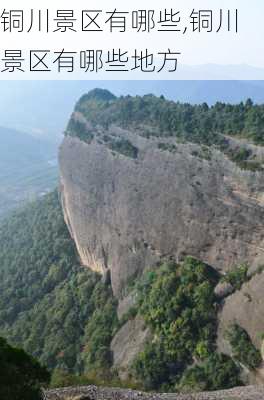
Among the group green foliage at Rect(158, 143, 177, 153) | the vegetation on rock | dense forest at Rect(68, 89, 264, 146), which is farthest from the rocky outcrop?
green foliage at Rect(158, 143, 177, 153)

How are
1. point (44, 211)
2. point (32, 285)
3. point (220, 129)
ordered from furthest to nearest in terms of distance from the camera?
point (44, 211), point (32, 285), point (220, 129)

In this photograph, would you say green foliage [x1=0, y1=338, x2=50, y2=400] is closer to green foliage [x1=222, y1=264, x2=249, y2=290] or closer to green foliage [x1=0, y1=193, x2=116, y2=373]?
green foliage [x1=222, y1=264, x2=249, y2=290]

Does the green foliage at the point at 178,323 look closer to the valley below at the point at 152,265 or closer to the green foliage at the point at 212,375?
the valley below at the point at 152,265

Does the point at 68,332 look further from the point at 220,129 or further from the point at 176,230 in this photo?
the point at 220,129

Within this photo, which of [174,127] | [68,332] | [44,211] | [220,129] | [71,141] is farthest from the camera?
[44,211]

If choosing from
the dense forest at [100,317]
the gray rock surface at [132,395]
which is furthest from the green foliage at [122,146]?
the gray rock surface at [132,395]

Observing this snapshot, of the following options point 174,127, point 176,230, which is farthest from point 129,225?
point 174,127
